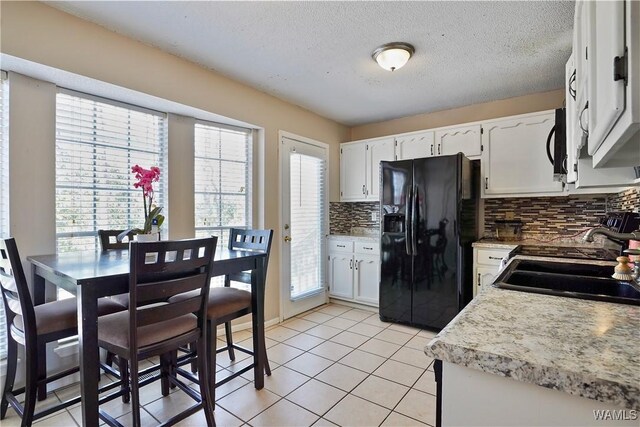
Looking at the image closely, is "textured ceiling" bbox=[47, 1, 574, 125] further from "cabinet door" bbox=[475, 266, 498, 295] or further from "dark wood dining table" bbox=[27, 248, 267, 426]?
"cabinet door" bbox=[475, 266, 498, 295]

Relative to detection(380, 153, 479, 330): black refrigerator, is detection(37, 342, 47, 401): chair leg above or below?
below

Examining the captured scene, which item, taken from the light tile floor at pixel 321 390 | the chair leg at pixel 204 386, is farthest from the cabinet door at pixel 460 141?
the chair leg at pixel 204 386

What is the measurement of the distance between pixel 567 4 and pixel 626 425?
217 centimetres

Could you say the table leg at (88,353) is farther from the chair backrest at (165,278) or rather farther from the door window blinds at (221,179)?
the door window blinds at (221,179)

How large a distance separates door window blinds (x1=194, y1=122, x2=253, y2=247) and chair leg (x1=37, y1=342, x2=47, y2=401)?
1.36m

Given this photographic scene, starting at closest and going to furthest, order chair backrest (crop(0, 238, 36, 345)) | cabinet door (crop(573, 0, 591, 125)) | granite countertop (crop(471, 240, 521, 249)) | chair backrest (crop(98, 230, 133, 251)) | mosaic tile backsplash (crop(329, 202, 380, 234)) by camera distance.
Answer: cabinet door (crop(573, 0, 591, 125)) < chair backrest (crop(0, 238, 36, 345)) < chair backrest (crop(98, 230, 133, 251)) < granite countertop (crop(471, 240, 521, 249)) < mosaic tile backsplash (crop(329, 202, 380, 234))

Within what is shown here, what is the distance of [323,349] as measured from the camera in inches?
108

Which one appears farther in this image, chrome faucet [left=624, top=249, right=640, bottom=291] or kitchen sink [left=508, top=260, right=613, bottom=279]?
kitchen sink [left=508, top=260, right=613, bottom=279]

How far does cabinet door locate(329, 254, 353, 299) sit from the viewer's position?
393cm

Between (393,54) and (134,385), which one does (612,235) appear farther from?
(134,385)

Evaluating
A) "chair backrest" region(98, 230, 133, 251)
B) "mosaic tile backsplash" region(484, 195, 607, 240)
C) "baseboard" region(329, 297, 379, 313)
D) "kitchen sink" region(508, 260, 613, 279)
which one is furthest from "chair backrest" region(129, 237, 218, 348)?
"mosaic tile backsplash" region(484, 195, 607, 240)

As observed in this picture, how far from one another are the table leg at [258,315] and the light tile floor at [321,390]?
0.35 feet

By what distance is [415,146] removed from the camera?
3631mm

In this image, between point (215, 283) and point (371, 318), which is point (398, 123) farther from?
point (215, 283)
